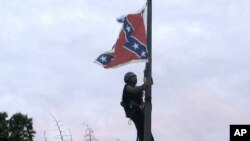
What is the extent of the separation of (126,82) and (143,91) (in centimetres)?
46

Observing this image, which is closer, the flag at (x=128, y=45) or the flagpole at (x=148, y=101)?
the flagpole at (x=148, y=101)

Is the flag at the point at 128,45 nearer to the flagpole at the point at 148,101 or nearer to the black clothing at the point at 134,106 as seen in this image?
the flagpole at the point at 148,101

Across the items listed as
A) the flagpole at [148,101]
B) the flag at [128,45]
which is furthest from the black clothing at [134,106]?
the flag at [128,45]

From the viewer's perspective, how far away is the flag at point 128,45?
11.4m

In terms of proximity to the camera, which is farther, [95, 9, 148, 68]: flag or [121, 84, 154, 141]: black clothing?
[95, 9, 148, 68]: flag

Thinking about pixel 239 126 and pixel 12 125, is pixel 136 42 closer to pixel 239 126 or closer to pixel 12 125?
pixel 239 126

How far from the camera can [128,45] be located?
11688mm

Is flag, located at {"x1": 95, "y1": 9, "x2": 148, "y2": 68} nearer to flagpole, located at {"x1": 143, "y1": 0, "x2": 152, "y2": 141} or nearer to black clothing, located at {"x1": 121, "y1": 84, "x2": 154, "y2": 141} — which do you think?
flagpole, located at {"x1": 143, "y1": 0, "x2": 152, "y2": 141}

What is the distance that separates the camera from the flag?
1144 centimetres

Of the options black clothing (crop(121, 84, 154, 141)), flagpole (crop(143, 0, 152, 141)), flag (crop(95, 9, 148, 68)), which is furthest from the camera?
flag (crop(95, 9, 148, 68))

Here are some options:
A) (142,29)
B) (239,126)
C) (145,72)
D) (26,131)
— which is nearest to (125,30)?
(142,29)

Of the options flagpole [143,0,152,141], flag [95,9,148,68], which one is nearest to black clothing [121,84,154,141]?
flagpole [143,0,152,141]

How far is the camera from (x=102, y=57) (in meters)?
11.9

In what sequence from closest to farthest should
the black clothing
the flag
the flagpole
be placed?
the flagpole → the black clothing → the flag
